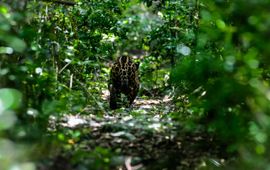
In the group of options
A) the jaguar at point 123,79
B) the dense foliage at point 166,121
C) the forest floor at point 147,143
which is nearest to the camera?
the dense foliage at point 166,121

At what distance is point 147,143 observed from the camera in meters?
2.33

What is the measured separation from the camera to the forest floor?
2.12 m

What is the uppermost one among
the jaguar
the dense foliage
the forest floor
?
the dense foliage

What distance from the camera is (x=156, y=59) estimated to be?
5.57 meters

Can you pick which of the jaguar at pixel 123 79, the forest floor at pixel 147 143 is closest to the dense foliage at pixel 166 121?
the forest floor at pixel 147 143

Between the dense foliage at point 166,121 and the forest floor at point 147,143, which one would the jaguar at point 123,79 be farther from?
the forest floor at point 147,143

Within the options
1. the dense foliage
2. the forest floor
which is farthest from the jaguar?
the forest floor

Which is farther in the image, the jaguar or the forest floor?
the jaguar

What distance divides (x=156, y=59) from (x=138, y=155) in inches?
136

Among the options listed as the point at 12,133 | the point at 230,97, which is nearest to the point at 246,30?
the point at 230,97

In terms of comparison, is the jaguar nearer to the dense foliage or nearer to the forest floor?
the dense foliage

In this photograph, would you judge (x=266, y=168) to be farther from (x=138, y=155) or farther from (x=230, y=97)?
(x=138, y=155)

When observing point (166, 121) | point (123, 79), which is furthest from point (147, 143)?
point (123, 79)

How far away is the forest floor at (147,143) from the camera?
2.12 meters
